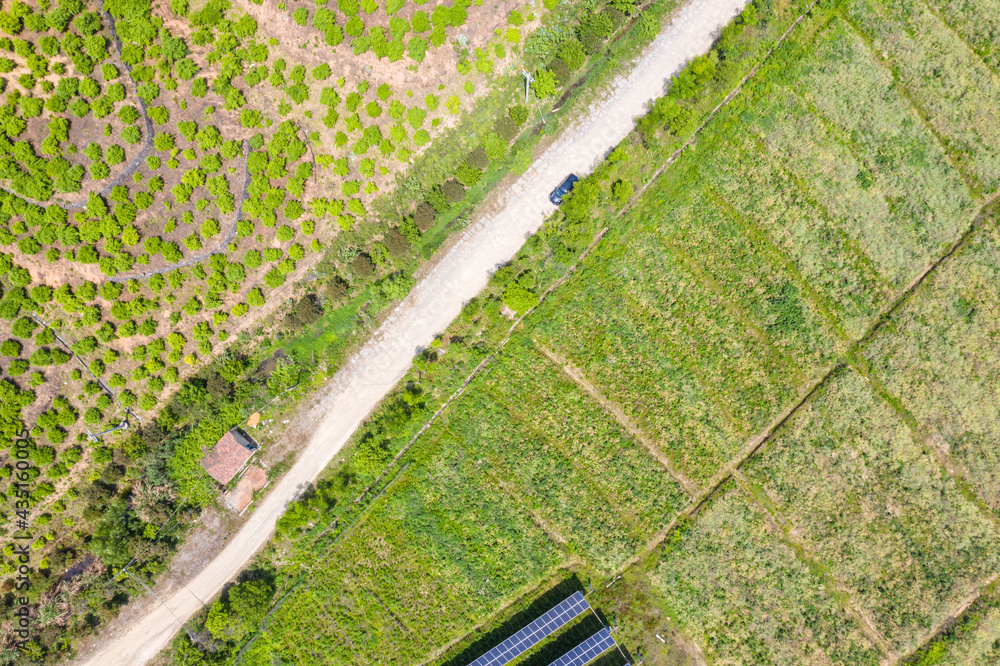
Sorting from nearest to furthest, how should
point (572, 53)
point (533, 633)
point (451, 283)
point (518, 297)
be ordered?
point (533, 633)
point (518, 297)
point (572, 53)
point (451, 283)

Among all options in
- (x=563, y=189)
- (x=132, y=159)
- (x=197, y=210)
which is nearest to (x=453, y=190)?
(x=563, y=189)

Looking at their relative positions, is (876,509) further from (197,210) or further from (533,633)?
(197,210)

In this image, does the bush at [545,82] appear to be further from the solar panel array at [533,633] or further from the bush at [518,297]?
the solar panel array at [533,633]

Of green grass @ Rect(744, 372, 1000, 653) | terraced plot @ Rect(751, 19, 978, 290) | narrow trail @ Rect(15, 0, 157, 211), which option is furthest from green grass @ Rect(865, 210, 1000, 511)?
narrow trail @ Rect(15, 0, 157, 211)

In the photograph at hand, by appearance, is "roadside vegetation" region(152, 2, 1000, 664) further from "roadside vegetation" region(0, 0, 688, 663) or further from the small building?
"roadside vegetation" region(0, 0, 688, 663)

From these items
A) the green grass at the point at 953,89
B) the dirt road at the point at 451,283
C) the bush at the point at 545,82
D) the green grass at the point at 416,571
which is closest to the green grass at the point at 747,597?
the green grass at the point at 416,571

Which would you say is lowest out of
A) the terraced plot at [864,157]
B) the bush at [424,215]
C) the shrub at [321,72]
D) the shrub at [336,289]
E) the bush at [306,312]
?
the bush at [306,312]
